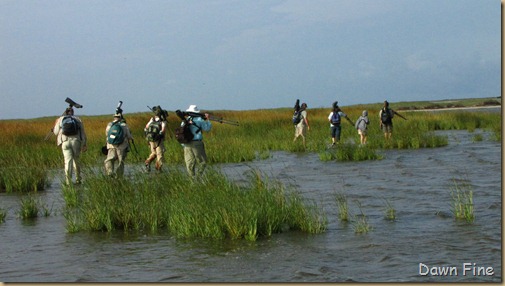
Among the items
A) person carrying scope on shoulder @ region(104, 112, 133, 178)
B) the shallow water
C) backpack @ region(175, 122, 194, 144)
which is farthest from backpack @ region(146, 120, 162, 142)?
the shallow water

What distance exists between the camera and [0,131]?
91.2ft

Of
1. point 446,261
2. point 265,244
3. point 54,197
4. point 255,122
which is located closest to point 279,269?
point 265,244

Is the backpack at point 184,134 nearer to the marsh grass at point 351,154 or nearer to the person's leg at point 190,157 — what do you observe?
the person's leg at point 190,157

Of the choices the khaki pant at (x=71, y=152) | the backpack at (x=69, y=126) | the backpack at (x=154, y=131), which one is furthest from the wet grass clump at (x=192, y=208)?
the backpack at (x=154, y=131)

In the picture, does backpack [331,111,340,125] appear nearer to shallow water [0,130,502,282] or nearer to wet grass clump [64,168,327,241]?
shallow water [0,130,502,282]

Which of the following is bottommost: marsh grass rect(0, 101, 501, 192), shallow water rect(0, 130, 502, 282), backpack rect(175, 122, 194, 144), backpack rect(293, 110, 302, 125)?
shallow water rect(0, 130, 502, 282)

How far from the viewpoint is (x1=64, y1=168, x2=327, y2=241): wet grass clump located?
988cm

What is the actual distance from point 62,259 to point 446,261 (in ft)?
14.9

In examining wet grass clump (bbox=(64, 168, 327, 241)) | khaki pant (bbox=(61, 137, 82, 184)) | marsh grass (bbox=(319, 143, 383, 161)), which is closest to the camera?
wet grass clump (bbox=(64, 168, 327, 241))

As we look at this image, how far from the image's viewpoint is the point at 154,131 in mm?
17672

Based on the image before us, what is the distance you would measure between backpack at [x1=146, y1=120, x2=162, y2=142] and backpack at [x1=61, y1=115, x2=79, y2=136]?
2124 millimetres

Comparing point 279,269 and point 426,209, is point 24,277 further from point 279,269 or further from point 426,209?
point 426,209

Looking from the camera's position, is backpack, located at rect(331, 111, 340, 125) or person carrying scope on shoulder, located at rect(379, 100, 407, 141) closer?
backpack, located at rect(331, 111, 340, 125)

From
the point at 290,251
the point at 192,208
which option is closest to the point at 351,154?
the point at 192,208
